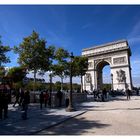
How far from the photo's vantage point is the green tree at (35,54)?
3164cm

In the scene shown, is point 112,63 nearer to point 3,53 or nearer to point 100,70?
point 100,70

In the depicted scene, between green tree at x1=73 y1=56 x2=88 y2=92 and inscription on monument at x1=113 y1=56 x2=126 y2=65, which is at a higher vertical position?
inscription on monument at x1=113 y1=56 x2=126 y2=65

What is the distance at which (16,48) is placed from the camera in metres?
33.9

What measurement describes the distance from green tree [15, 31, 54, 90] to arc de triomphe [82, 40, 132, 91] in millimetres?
26173

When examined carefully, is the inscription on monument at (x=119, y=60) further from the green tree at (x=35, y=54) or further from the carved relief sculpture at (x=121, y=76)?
the green tree at (x=35, y=54)

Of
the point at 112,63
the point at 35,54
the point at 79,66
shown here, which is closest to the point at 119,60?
the point at 112,63

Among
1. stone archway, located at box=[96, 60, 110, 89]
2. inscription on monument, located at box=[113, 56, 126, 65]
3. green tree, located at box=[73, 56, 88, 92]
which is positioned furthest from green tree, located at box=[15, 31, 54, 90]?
stone archway, located at box=[96, 60, 110, 89]

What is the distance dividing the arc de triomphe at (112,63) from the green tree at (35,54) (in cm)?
2617

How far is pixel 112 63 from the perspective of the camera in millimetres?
56562

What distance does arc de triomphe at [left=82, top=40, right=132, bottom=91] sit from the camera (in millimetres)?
52906

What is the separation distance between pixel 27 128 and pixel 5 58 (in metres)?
17.7

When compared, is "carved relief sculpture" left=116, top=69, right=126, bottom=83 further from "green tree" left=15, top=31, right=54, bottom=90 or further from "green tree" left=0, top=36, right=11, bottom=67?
"green tree" left=0, top=36, right=11, bottom=67

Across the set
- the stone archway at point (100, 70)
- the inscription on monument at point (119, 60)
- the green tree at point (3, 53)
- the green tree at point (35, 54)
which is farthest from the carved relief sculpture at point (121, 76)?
the green tree at point (3, 53)

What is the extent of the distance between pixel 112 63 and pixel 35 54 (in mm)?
29502
